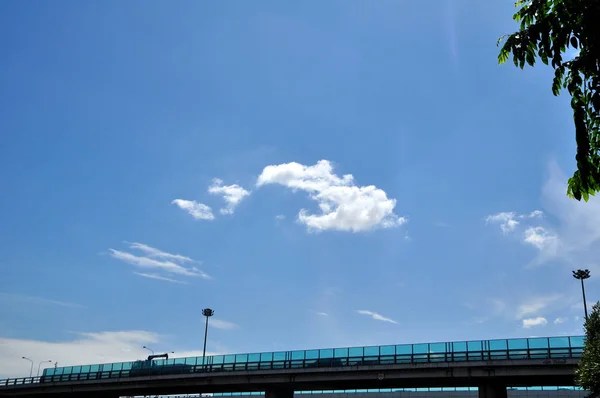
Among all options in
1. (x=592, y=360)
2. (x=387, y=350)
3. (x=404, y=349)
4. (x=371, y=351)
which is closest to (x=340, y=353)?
(x=371, y=351)

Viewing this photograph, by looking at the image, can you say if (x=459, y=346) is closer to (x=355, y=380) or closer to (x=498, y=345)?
(x=498, y=345)

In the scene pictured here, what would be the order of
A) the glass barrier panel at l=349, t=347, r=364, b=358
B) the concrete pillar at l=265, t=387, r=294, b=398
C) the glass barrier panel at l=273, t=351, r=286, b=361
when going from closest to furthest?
the glass barrier panel at l=349, t=347, r=364, b=358 < the glass barrier panel at l=273, t=351, r=286, b=361 < the concrete pillar at l=265, t=387, r=294, b=398

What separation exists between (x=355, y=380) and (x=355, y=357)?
9.16ft

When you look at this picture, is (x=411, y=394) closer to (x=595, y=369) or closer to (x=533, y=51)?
(x=595, y=369)

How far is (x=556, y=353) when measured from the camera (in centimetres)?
4559

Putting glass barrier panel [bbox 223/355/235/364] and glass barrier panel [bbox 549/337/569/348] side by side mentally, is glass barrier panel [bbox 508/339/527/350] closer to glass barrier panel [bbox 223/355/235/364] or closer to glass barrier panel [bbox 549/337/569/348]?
glass barrier panel [bbox 549/337/569/348]

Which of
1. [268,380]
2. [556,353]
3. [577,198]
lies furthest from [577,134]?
[268,380]

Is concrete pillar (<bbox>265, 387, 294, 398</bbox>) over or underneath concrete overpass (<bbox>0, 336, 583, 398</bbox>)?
underneath


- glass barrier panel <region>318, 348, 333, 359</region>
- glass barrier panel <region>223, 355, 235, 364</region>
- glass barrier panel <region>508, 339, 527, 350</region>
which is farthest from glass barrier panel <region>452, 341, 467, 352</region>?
glass barrier panel <region>223, 355, 235, 364</region>

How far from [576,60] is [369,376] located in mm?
50897

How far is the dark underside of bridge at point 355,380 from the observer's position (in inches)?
1877

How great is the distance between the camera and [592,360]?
109ft

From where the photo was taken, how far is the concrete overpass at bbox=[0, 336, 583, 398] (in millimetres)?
46750

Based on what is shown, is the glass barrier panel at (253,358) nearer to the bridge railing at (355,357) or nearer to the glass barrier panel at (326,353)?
the bridge railing at (355,357)
